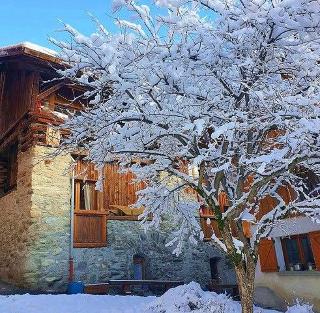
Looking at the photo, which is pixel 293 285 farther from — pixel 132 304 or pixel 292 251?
pixel 132 304

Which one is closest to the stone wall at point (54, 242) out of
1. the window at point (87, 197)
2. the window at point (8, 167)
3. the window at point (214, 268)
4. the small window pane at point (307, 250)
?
the window at point (87, 197)

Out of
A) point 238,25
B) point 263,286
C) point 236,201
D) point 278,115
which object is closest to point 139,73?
point 238,25

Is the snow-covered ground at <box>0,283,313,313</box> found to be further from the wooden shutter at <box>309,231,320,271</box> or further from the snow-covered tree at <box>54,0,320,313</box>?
the snow-covered tree at <box>54,0,320,313</box>

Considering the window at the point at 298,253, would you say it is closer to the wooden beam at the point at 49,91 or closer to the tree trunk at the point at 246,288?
the tree trunk at the point at 246,288

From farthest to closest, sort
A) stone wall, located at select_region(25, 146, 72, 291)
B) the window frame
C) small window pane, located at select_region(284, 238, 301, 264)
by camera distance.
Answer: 1. the window frame
2. stone wall, located at select_region(25, 146, 72, 291)
3. small window pane, located at select_region(284, 238, 301, 264)

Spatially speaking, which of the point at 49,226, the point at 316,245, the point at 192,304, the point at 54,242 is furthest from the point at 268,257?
the point at 49,226

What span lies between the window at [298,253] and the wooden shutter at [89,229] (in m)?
5.48

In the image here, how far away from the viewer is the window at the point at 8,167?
12469mm

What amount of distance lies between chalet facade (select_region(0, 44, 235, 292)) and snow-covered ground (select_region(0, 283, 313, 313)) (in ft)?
6.57

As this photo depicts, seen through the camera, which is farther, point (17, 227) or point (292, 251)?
point (17, 227)

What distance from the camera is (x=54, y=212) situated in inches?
424

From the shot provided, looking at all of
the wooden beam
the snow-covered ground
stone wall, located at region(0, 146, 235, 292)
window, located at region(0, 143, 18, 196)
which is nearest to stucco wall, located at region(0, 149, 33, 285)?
stone wall, located at region(0, 146, 235, 292)

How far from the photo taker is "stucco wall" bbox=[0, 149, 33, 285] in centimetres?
1032

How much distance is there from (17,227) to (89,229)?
2176 millimetres
